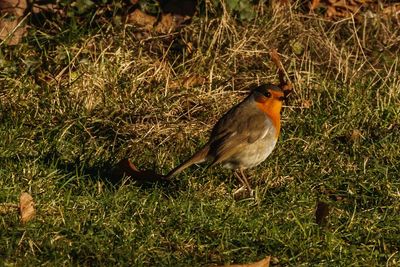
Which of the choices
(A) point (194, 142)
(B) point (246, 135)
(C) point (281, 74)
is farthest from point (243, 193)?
(C) point (281, 74)

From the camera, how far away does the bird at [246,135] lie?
5.96 meters

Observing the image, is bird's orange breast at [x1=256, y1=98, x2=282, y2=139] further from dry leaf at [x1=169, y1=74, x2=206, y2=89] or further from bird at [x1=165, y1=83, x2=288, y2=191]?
dry leaf at [x1=169, y1=74, x2=206, y2=89]

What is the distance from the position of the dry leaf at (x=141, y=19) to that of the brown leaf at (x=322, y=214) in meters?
2.87

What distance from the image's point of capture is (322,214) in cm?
534

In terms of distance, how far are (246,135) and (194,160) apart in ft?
1.42

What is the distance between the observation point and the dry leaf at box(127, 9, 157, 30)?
7.73 meters

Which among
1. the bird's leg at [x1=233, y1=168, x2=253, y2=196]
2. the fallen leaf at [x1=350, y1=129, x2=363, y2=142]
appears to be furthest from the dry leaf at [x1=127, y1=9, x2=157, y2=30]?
the bird's leg at [x1=233, y1=168, x2=253, y2=196]

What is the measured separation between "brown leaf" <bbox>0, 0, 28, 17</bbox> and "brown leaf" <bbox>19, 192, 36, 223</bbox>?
8.72 ft

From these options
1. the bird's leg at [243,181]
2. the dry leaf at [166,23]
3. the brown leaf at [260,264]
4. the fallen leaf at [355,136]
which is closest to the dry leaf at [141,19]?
the dry leaf at [166,23]

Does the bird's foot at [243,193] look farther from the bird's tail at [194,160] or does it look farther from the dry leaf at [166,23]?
the dry leaf at [166,23]

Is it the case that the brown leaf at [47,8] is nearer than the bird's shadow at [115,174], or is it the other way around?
the bird's shadow at [115,174]

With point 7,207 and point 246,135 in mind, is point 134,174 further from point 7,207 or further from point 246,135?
point 7,207

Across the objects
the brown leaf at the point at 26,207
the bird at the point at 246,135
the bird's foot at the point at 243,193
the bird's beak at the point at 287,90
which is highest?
the brown leaf at the point at 26,207

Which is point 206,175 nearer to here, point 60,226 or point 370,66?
point 60,226
